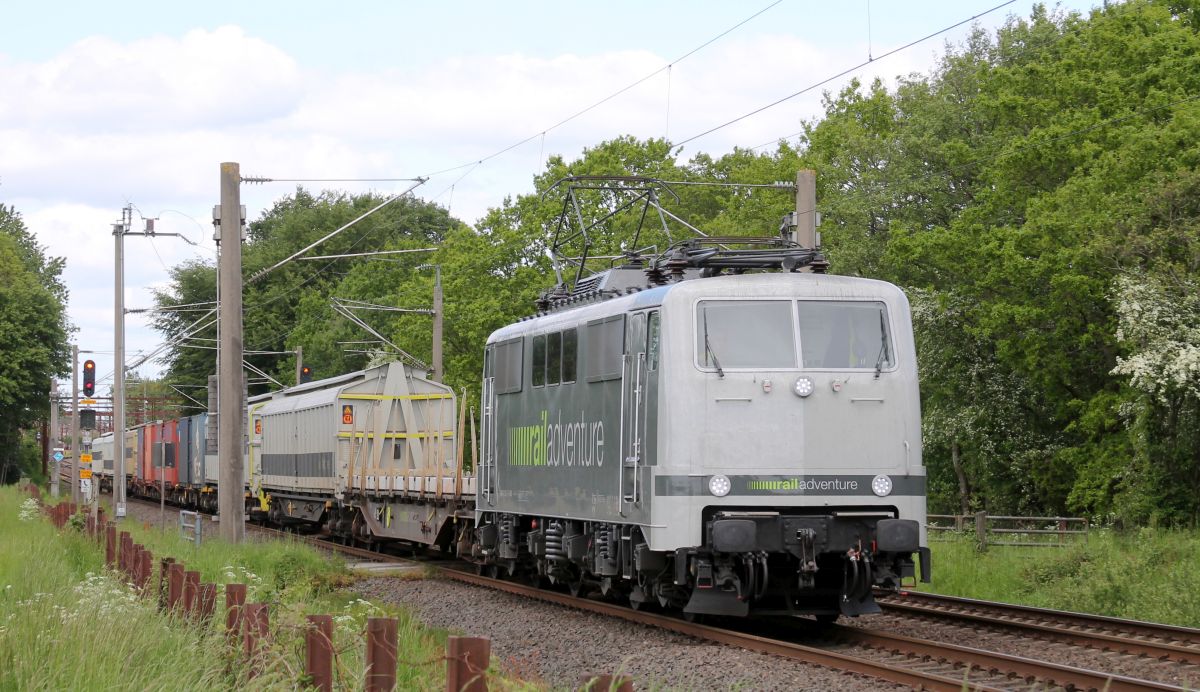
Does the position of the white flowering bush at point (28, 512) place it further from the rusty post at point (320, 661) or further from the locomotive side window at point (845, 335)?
the rusty post at point (320, 661)

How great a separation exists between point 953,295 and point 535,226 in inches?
659

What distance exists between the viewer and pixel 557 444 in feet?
53.4

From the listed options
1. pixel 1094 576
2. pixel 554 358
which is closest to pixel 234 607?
pixel 554 358

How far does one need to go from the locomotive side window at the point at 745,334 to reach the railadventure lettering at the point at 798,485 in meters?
1.10

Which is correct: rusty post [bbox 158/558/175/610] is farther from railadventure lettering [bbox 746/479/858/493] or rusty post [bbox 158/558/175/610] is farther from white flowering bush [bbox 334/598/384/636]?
railadventure lettering [bbox 746/479/858/493]

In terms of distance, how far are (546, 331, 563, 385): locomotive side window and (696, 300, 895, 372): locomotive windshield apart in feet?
10.4

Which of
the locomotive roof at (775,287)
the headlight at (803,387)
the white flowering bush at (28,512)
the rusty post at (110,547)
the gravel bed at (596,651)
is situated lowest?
the gravel bed at (596,651)

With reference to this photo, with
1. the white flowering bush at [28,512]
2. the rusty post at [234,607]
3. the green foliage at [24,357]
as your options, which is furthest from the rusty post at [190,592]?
the green foliage at [24,357]

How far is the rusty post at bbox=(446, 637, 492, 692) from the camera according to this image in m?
5.62

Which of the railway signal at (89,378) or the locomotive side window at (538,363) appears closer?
the locomotive side window at (538,363)

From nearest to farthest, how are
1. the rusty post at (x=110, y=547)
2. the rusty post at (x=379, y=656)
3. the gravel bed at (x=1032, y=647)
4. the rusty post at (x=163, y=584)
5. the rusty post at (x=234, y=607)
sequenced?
the rusty post at (x=379, y=656) < the rusty post at (x=234, y=607) < the gravel bed at (x=1032, y=647) < the rusty post at (x=163, y=584) < the rusty post at (x=110, y=547)

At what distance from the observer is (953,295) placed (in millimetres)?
36312

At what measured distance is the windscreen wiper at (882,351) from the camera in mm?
13625

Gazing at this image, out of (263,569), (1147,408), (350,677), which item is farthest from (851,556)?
(1147,408)
